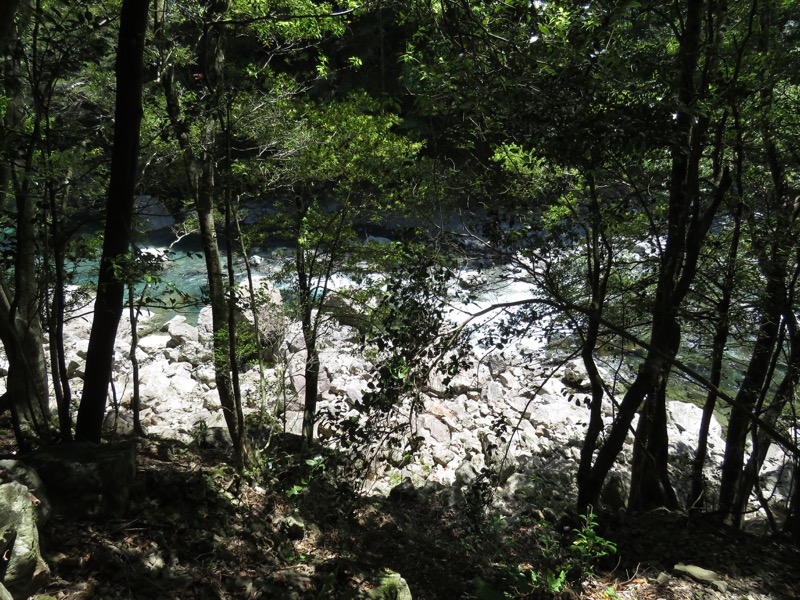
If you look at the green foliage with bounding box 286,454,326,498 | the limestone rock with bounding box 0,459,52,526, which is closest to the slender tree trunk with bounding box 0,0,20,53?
the limestone rock with bounding box 0,459,52,526

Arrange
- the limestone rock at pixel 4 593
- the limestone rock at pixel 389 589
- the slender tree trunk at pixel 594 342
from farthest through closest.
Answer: the slender tree trunk at pixel 594 342 → the limestone rock at pixel 389 589 → the limestone rock at pixel 4 593

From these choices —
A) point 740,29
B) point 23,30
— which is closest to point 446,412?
point 740,29

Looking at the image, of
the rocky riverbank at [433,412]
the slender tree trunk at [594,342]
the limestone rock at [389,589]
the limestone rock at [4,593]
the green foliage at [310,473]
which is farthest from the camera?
the rocky riverbank at [433,412]

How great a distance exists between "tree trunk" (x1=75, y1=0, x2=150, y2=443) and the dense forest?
0.02 m

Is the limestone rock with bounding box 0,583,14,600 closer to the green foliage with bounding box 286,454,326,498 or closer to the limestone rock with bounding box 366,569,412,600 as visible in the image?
the limestone rock with bounding box 366,569,412,600

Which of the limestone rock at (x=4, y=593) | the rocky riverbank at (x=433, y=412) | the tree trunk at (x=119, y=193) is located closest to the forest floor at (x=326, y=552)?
the limestone rock at (x=4, y=593)

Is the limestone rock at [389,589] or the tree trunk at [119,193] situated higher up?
the tree trunk at [119,193]

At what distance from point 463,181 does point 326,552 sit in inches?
162

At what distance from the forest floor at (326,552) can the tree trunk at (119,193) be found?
1.03m

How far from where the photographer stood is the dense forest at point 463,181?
11.3 ft

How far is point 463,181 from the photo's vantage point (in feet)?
19.2

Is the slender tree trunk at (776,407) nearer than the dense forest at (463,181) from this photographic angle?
No

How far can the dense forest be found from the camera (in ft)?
11.3

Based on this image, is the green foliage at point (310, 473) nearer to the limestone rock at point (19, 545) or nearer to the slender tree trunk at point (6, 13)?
the limestone rock at point (19, 545)
